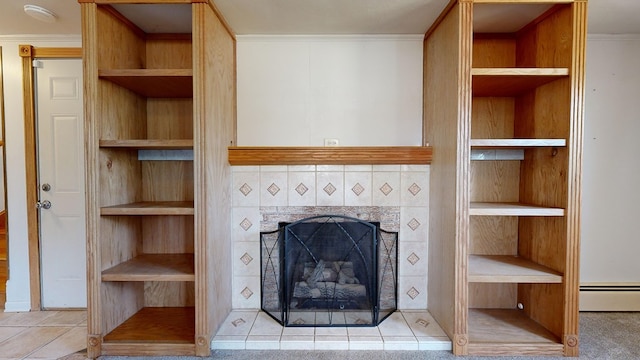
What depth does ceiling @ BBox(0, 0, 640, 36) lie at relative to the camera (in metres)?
1.73

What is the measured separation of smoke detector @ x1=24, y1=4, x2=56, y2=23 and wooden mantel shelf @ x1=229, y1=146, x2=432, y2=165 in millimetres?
1362

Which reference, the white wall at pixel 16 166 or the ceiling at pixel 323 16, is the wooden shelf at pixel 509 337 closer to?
the ceiling at pixel 323 16

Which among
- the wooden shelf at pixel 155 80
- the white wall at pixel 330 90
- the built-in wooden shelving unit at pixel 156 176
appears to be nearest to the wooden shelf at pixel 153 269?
the built-in wooden shelving unit at pixel 156 176

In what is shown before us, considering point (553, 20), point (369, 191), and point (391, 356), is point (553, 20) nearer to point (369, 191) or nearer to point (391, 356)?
point (369, 191)

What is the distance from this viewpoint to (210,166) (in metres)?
1.70

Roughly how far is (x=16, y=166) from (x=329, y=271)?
2454 millimetres

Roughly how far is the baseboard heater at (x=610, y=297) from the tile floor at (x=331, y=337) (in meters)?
1.25

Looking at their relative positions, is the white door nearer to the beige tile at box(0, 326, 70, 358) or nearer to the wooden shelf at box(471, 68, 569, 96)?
the beige tile at box(0, 326, 70, 358)

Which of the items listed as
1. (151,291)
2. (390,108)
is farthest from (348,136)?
(151,291)

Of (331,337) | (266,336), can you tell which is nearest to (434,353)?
(331,337)

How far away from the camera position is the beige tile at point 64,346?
171 cm

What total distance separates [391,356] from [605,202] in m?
1.93

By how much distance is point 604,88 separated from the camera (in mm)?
2164

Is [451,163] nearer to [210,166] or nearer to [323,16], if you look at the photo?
[323,16]
